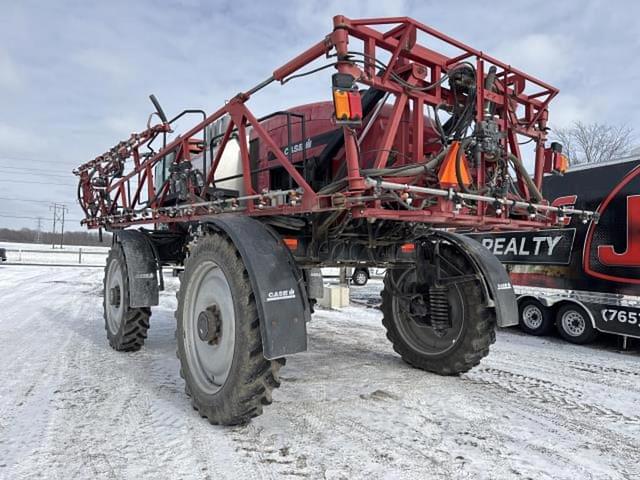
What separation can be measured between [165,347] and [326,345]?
2.17 m

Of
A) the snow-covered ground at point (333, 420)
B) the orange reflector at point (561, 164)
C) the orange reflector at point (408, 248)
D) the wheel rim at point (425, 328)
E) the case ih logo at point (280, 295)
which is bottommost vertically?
the snow-covered ground at point (333, 420)

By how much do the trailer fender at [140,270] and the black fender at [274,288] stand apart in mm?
2328

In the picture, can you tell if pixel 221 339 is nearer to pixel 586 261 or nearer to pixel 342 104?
pixel 342 104

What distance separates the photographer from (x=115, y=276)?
6.41m

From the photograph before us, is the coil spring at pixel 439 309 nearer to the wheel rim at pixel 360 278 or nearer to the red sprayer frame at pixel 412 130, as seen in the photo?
the red sprayer frame at pixel 412 130

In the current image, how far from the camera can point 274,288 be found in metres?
3.34

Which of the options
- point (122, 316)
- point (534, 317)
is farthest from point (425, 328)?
point (534, 317)

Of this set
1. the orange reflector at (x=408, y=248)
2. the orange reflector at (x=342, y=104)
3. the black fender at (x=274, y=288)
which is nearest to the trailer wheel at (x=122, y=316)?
the black fender at (x=274, y=288)

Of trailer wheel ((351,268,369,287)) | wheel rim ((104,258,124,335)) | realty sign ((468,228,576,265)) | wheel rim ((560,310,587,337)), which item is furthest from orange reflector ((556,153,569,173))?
trailer wheel ((351,268,369,287))

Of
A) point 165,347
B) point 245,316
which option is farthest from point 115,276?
point 245,316

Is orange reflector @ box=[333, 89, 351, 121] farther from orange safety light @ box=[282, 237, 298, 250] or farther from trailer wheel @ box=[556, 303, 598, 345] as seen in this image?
trailer wheel @ box=[556, 303, 598, 345]

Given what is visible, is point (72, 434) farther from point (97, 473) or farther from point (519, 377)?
point (519, 377)

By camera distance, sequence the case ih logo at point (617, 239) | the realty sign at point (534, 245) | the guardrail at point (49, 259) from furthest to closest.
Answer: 1. the guardrail at point (49, 259)
2. the realty sign at point (534, 245)
3. the case ih logo at point (617, 239)

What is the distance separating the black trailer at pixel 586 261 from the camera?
698 centimetres
